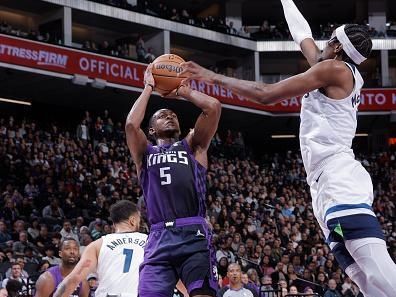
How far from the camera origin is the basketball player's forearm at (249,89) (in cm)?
542

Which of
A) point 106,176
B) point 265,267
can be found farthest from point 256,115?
point 265,267

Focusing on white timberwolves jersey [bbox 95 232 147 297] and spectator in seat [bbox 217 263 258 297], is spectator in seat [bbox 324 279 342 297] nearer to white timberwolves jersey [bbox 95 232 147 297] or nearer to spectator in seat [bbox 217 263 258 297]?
spectator in seat [bbox 217 263 258 297]

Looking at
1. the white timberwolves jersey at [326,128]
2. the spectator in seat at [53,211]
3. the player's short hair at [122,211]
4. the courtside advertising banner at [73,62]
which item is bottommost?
the spectator in seat at [53,211]

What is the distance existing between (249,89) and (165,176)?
1380mm

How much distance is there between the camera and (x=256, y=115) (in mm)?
35562

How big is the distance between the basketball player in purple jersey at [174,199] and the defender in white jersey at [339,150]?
1086 millimetres

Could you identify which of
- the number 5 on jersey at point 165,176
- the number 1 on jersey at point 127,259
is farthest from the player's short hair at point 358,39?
the number 1 on jersey at point 127,259

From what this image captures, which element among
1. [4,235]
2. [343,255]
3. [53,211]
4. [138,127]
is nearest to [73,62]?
[53,211]

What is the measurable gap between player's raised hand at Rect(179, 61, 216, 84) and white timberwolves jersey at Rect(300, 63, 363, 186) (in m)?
0.79

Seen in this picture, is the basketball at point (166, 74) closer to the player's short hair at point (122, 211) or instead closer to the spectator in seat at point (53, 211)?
the player's short hair at point (122, 211)

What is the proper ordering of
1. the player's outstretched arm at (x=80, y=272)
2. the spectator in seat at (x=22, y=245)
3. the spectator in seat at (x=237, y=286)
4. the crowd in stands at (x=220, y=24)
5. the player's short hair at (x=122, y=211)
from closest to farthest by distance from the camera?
the player's outstretched arm at (x=80, y=272), the player's short hair at (x=122, y=211), the spectator in seat at (x=237, y=286), the spectator in seat at (x=22, y=245), the crowd in stands at (x=220, y=24)

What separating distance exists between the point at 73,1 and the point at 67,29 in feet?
4.35

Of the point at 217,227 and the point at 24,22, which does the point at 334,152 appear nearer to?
the point at 217,227

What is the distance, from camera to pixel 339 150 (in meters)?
5.65
